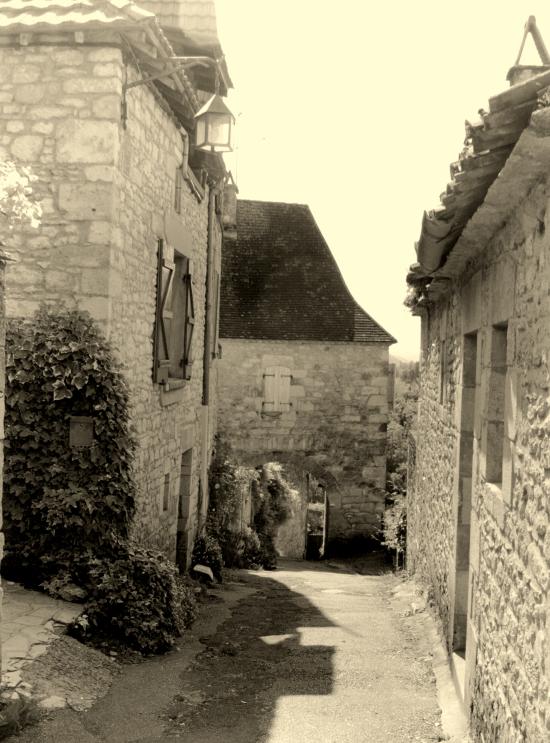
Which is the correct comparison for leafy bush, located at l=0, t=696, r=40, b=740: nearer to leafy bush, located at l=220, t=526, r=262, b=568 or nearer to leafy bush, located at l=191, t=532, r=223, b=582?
leafy bush, located at l=191, t=532, r=223, b=582

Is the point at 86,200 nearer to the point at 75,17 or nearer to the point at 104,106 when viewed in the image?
the point at 104,106

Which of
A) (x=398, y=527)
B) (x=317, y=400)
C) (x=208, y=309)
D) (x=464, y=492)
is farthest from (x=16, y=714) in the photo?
(x=317, y=400)

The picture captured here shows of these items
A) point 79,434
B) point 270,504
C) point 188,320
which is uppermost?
point 188,320

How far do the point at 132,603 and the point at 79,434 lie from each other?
1.45m

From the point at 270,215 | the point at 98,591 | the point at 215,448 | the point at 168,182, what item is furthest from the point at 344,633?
the point at 270,215

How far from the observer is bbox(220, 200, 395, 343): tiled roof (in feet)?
60.1

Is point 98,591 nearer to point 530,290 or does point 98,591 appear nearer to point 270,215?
point 530,290

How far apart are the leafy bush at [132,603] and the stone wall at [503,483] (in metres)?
2.35

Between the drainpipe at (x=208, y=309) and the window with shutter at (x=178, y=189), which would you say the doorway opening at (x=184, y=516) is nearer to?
the drainpipe at (x=208, y=309)

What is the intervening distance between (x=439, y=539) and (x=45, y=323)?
3.94m

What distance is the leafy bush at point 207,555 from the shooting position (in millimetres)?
11000

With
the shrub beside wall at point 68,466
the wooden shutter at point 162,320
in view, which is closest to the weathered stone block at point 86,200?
the shrub beside wall at point 68,466

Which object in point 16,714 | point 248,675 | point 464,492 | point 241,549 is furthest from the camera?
point 241,549

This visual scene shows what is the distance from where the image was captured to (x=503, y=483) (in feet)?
13.4
